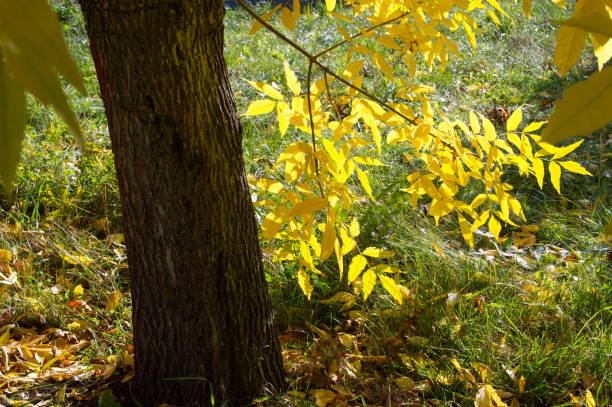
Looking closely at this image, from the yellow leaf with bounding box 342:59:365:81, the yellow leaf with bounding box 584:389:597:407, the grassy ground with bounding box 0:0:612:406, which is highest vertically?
the yellow leaf with bounding box 342:59:365:81

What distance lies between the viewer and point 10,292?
2.14m

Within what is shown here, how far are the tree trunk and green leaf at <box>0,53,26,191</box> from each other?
85 cm

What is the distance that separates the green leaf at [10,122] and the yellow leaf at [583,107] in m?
0.36

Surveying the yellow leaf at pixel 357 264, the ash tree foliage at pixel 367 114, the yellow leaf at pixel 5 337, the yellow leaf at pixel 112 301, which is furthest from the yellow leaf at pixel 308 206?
the yellow leaf at pixel 5 337

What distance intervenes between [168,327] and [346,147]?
72 centimetres

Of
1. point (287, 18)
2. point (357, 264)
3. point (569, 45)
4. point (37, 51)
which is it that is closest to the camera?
point (37, 51)

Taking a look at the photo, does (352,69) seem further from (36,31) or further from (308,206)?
(36,31)

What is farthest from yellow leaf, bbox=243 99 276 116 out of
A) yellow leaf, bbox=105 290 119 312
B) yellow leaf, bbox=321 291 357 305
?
yellow leaf, bbox=105 290 119 312

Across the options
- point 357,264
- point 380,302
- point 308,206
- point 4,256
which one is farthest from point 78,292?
point 308,206

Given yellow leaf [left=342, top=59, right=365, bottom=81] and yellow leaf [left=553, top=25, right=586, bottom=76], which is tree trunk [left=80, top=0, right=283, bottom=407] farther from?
yellow leaf [left=553, top=25, right=586, bottom=76]

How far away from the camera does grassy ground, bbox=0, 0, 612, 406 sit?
167 cm

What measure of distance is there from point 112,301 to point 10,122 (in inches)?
77.4

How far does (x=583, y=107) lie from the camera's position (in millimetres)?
372

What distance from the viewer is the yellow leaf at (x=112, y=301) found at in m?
2.09
